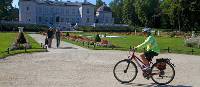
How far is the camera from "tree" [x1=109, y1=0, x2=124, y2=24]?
475 ft

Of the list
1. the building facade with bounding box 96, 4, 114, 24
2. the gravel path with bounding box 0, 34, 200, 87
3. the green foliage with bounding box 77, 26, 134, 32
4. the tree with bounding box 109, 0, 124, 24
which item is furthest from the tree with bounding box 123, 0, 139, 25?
the gravel path with bounding box 0, 34, 200, 87

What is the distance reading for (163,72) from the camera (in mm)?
13609

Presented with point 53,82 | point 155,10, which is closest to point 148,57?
point 53,82

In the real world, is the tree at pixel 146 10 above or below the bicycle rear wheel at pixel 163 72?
above

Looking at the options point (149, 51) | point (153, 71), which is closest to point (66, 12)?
point (149, 51)

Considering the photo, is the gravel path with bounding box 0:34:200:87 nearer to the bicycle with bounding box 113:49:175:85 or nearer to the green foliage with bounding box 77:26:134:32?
the bicycle with bounding box 113:49:175:85

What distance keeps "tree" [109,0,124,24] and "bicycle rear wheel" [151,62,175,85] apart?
422 ft

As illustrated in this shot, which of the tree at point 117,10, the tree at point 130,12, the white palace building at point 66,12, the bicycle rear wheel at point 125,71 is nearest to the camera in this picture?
the bicycle rear wheel at point 125,71

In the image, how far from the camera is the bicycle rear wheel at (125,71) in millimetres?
13711

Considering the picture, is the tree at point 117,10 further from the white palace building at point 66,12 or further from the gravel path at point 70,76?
the gravel path at point 70,76

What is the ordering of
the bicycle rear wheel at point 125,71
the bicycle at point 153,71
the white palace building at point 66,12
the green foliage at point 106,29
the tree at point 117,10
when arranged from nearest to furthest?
the bicycle at point 153,71
the bicycle rear wheel at point 125,71
the green foliage at point 106,29
the white palace building at point 66,12
the tree at point 117,10

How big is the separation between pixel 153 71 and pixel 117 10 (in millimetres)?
133836

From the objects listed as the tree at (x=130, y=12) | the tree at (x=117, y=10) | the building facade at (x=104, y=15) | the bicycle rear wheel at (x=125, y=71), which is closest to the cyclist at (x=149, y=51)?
the bicycle rear wheel at (x=125, y=71)

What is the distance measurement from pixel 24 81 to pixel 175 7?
2958 inches
